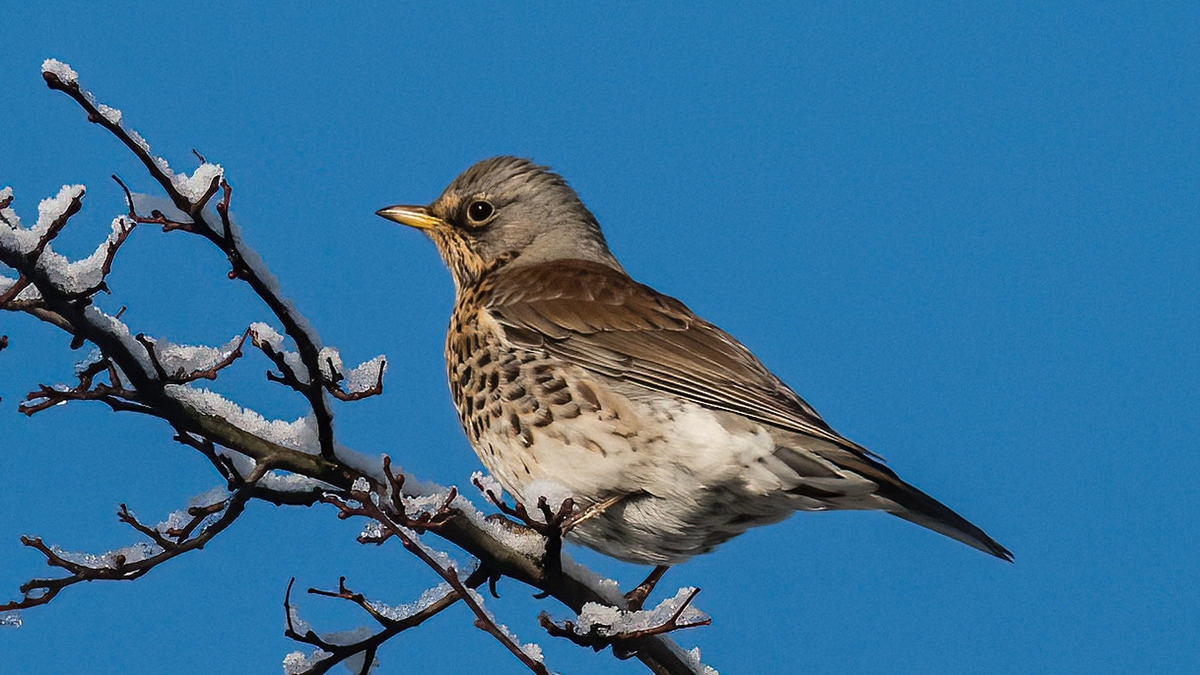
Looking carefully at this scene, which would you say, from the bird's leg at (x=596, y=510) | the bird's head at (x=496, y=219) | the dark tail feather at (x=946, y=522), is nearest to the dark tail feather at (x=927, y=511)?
the dark tail feather at (x=946, y=522)

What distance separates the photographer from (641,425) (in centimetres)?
479

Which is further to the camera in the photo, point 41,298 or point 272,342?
point 272,342

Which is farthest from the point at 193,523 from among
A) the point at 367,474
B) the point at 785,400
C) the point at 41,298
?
the point at 785,400

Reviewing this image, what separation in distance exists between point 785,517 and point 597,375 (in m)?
0.96

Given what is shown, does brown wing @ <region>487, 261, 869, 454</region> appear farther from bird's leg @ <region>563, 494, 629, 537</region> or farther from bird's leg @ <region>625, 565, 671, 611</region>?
bird's leg @ <region>625, 565, 671, 611</region>

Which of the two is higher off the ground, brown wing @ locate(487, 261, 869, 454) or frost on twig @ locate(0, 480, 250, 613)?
brown wing @ locate(487, 261, 869, 454)

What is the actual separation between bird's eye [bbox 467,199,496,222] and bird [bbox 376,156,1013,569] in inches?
21.9

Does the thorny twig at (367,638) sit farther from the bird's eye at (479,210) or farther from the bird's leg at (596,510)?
the bird's eye at (479,210)

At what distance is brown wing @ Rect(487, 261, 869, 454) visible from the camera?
481 centimetres

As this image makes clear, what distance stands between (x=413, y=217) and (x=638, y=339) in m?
1.68

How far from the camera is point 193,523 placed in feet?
13.5

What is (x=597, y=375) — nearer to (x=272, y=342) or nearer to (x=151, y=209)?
(x=272, y=342)

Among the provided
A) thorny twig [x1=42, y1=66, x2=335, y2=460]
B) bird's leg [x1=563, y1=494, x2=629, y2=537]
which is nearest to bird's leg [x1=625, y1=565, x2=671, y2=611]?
bird's leg [x1=563, y1=494, x2=629, y2=537]

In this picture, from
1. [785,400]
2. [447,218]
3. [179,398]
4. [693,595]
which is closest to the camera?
[179,398]
